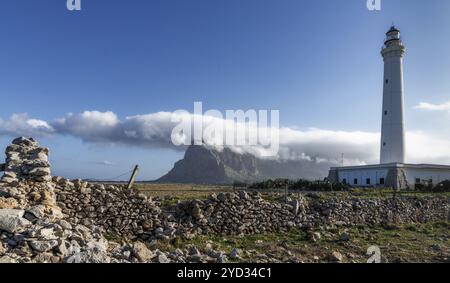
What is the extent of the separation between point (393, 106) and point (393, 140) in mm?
4369

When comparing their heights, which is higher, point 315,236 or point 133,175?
point 133,175

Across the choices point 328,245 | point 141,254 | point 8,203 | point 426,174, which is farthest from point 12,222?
point 426,174

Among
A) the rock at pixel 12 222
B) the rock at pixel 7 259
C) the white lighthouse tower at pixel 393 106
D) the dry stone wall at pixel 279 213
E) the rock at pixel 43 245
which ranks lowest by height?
the dry stone wall at pixel 279 213

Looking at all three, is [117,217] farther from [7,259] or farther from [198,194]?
[198,194]

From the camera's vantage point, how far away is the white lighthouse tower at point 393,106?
46.1 m

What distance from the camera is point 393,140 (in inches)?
1815

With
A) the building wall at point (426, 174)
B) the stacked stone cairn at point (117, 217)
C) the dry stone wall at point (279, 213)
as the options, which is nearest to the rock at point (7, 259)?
the stacked stone cairn at point (117, 217)

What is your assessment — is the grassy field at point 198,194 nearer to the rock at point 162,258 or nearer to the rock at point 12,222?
the rock at point 162,258

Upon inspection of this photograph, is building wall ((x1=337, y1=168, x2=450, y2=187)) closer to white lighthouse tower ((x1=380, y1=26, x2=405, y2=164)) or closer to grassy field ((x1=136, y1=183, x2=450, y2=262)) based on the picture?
white lighthouse tower ((x1=380, y1=26, x2=405, y2=164))

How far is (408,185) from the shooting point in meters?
42.3

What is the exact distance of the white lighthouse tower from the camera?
4606 cm

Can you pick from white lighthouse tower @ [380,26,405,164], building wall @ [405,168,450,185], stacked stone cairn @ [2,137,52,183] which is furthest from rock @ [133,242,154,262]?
white lighthouse tower @ [380,26,405,164]
